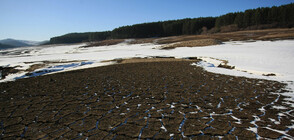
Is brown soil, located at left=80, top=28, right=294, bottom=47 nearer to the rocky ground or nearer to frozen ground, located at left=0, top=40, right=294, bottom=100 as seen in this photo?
frozen ground, located at left=0, top=40, right=294, bottom=100

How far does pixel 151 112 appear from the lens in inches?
227

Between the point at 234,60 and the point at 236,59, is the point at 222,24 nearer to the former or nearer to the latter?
the point at 236,59

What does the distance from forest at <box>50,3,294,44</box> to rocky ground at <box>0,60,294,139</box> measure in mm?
63049

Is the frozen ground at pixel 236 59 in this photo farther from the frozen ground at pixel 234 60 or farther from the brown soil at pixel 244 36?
the brown soil at pixel 244 36

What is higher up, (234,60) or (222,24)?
(222,24)

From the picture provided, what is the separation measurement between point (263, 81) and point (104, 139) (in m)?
9.51

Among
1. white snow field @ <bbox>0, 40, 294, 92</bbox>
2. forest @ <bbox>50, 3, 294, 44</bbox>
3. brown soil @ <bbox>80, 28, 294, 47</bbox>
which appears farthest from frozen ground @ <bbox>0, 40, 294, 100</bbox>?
forest @ <bbox>50, 3, 294, 44</bbox>

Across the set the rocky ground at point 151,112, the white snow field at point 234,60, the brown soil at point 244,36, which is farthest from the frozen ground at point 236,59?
the brown soil at point 244,36

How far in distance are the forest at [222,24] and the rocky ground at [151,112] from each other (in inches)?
2482

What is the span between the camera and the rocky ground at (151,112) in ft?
14.8

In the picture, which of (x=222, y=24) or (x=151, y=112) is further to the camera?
(x=222, y=24)

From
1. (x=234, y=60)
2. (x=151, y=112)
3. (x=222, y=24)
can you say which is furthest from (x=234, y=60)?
(x=222, y=24)

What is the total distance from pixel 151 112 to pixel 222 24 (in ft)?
261

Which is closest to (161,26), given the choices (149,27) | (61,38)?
(149,27)
